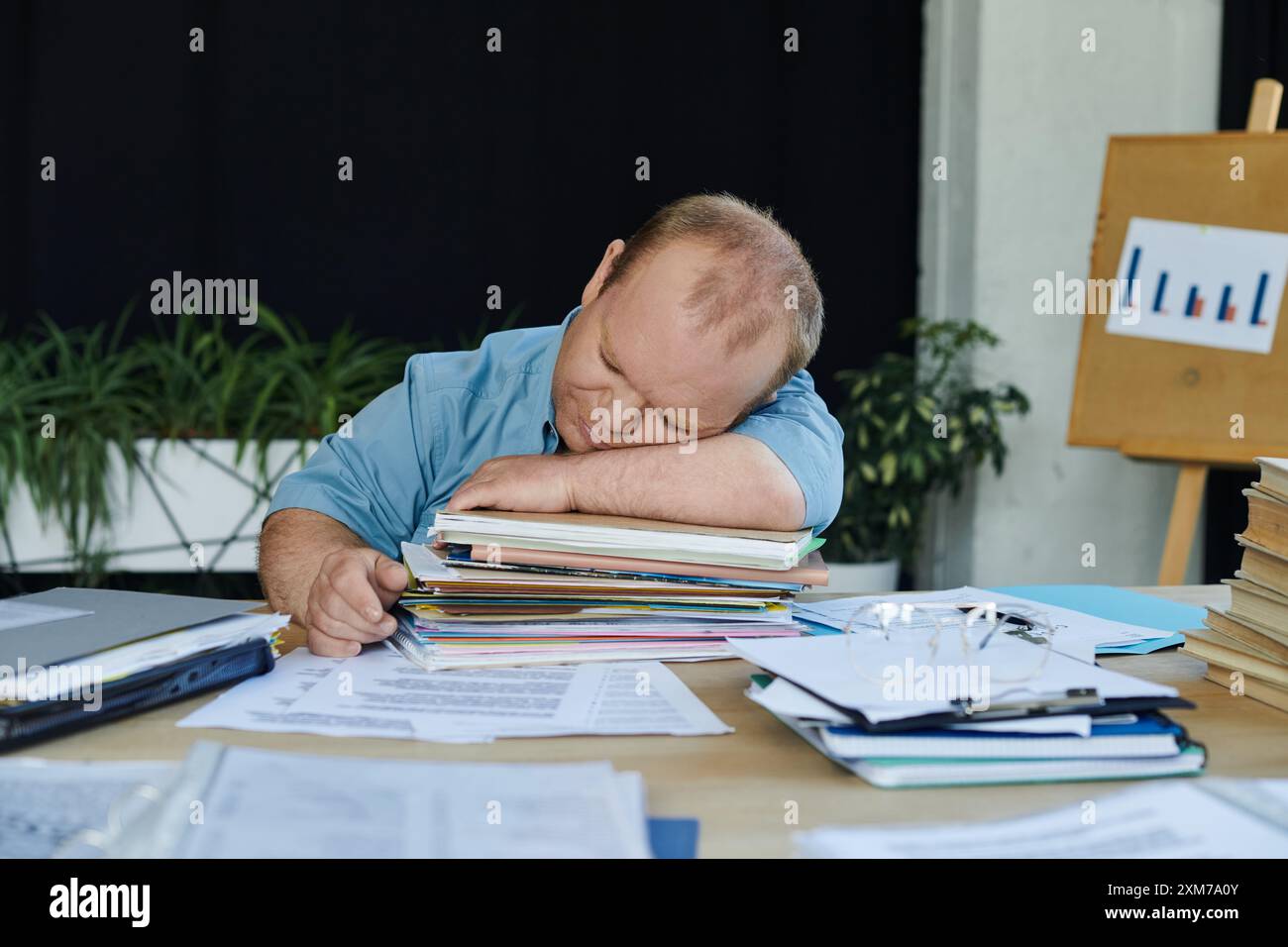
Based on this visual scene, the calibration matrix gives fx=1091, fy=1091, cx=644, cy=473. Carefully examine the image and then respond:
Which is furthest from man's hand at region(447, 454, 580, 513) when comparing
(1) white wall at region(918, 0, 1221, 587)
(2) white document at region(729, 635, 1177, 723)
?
(1) white wall at region(918, 0, 1221, 587)

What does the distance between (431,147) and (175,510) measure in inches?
68.4

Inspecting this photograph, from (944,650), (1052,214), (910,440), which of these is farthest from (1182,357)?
(944,650)

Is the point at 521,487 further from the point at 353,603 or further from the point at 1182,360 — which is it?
the point at 1182,360

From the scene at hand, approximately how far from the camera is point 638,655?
0.93m

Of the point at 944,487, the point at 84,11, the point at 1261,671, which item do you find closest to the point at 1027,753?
the point at 1261,671

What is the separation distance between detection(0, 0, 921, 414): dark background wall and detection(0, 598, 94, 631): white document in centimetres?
303

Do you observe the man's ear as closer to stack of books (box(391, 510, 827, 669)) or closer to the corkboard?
stack of books (box(391, 510, 827, 669))

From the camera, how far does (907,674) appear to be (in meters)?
0.71

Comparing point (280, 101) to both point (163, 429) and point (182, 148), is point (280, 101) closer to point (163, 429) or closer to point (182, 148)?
point (182, 148)

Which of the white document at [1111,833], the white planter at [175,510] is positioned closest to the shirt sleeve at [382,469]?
the white document at [1111,833]

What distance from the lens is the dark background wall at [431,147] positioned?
3.72 m

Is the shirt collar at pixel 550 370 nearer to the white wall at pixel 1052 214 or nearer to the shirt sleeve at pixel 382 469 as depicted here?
the shirt sleeve at pixel 382 469

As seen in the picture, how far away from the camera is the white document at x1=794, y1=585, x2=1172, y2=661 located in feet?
3.20
